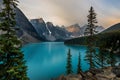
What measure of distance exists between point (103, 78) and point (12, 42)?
19.5 m

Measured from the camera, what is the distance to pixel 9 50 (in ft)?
65.1

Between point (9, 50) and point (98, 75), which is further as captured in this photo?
point (98, 75)

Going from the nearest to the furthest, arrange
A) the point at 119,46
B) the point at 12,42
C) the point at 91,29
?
the point at 12,42 → the point at 91,29 → the point at 119,46

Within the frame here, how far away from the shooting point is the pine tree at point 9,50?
1952cm

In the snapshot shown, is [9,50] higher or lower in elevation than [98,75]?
higher

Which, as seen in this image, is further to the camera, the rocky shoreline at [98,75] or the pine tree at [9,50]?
the rocky shoreline at [98,75]

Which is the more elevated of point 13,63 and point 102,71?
point 13,63

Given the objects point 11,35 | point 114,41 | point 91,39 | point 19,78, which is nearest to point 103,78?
point 91,39

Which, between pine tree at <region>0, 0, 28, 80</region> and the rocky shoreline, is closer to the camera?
pine tree at <region>0, 0, 28, 80</region>

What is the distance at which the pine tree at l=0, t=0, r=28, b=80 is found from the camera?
1952 cm

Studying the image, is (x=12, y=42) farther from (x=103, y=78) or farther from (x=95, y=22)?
(x=95, y=22)

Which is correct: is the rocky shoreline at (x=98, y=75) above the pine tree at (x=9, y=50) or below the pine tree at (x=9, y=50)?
below

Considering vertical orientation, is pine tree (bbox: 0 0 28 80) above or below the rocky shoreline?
above

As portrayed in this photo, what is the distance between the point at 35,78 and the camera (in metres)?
71.2
